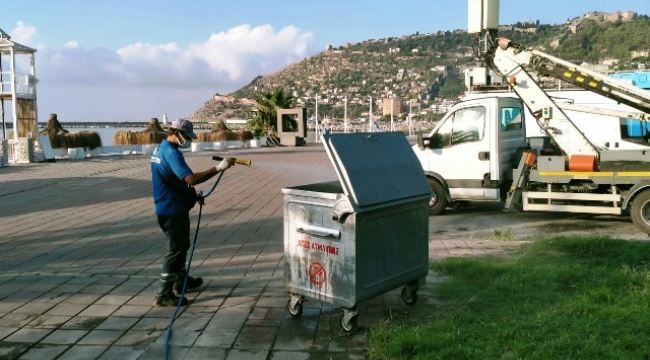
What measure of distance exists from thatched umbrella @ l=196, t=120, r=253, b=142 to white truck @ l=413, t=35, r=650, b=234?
30377mm

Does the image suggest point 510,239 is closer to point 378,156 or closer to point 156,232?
point 378,156

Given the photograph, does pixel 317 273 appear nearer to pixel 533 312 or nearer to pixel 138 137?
pixel 533 312

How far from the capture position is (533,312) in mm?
4906

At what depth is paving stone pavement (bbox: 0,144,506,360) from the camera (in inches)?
178

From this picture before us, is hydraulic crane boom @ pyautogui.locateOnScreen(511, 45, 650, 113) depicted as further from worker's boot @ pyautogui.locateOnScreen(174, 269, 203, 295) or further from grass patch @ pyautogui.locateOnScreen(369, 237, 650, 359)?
worker's boot @ pyautogui.locateOnScreen(174, 269, 203, 295)

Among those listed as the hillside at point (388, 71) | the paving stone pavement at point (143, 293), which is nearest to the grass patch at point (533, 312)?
the paving stone pavement at point (143, 293)

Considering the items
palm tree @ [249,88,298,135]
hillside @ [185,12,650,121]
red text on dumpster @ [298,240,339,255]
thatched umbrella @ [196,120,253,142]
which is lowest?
red text on dumpster @ [298,240,339,255]

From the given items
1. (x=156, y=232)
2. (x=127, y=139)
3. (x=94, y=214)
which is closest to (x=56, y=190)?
(x=94, y=214)

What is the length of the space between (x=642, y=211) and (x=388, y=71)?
114 metres

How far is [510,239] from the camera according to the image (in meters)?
8.60

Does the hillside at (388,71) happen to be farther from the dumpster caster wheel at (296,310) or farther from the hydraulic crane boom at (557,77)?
the dumpster caster wheel at (296,310)

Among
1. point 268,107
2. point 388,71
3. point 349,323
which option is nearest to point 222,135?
point 268,107

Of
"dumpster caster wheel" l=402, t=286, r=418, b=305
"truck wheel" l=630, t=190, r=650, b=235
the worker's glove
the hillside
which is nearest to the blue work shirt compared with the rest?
the worker's glove

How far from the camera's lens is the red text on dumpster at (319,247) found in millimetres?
4665
